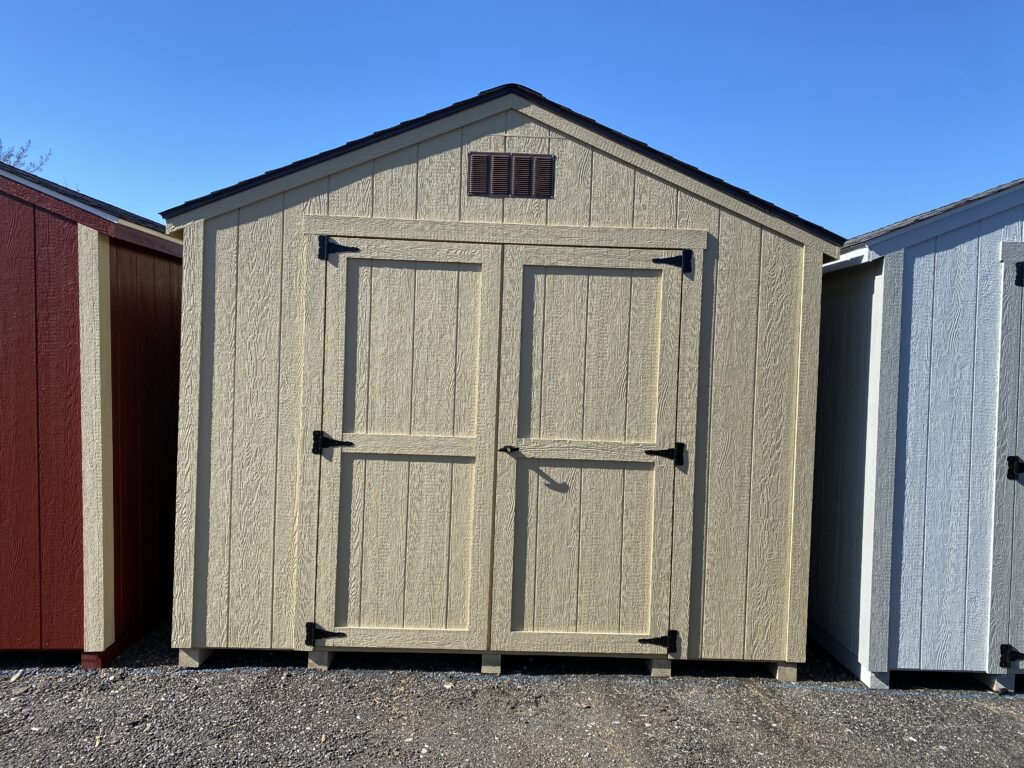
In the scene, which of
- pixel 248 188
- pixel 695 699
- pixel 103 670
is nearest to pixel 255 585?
pixel 103 670

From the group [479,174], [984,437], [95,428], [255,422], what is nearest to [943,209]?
[984,437]

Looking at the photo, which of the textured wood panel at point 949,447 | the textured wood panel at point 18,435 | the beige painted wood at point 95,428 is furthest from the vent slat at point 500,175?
the textured wood panel at point 18,435

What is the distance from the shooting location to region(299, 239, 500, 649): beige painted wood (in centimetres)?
381

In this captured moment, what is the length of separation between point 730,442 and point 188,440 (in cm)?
274

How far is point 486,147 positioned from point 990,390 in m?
2.83

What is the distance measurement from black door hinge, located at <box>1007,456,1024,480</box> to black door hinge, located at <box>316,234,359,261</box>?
3445 millimetres

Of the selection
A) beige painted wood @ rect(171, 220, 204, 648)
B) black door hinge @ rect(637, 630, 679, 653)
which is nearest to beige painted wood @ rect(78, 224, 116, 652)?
beige painted wood @ rect(171, 220, 204, 648)

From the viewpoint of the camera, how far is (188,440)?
3812 millimetres

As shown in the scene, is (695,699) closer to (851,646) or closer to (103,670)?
(851,646)

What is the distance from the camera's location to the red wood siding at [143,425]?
3992mm

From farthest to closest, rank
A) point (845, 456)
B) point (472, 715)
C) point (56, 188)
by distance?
point (845, 456), point (56, 188), point (472, 715)

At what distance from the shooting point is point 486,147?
385cm

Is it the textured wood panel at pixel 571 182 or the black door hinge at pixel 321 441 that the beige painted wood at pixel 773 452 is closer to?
the textured wood panel at pixel 571 182

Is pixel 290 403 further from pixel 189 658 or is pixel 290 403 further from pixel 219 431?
pixel 189 658
